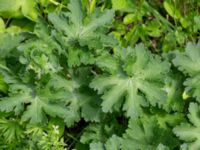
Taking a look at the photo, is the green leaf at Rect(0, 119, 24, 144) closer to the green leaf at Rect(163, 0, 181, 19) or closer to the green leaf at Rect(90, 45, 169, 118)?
the green leaf at Rect(90, 45, 169, 118)

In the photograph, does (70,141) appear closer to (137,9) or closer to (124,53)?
(124,53)

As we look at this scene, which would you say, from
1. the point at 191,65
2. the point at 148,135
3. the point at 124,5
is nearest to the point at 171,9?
the point at 124,5

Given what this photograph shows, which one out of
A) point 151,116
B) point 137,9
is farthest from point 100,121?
point 137,9

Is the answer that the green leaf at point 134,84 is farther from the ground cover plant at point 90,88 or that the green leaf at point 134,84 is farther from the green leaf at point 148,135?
the green leaf at point 148,135

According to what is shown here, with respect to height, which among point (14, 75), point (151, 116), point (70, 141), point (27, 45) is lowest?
point (70, 141)

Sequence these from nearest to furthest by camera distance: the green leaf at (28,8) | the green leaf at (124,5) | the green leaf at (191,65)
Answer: the green leaf at (191,65) → the green leaf at (28,8) → the green leaf at (124,5)

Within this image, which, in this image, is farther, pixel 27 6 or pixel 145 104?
pixel 27 6

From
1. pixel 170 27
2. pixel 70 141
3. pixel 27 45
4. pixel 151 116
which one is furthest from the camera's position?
pixel 170 27

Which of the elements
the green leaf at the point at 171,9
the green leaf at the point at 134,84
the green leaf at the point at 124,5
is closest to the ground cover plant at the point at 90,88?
the green leaf at the point at 134,84
